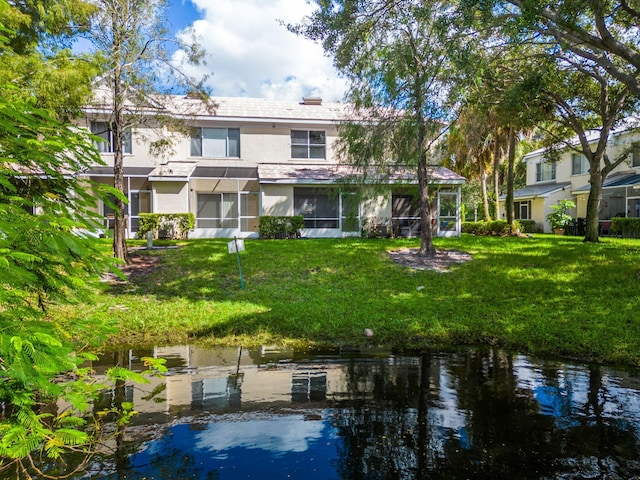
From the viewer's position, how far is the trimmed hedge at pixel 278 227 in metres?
22.0

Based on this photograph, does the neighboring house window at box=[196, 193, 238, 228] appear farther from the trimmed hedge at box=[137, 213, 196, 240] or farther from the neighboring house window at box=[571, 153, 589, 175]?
the neighboring house window at box=[571, 153, 589, 175]

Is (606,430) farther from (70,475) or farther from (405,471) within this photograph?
→ (70,475)

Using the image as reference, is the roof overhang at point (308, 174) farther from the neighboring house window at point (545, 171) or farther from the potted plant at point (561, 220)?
the neighboring house window at point (545, 171)

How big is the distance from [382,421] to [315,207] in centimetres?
1955

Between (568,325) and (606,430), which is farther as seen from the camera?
(568,325)

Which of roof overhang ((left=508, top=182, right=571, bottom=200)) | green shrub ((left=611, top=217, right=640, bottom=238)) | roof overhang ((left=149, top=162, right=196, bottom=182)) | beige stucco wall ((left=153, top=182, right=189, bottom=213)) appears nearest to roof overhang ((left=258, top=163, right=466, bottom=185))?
roof overhang ((left=149, top=162, right=196, bottom=182))

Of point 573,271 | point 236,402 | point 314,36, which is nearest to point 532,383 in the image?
point 236,402

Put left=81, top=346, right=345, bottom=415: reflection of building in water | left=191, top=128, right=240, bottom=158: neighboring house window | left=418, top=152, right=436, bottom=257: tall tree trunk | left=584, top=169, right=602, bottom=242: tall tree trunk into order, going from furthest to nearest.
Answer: left=191, top=128, right=240, bottom=158: neighboring house window → left=584, top=169, right=602, bottom=242: tall tree trunk → left=418, top=152, right=436, bottom=257: tall tree trunk → left=81, top=346, right=345, bottom=415: reflection of building in water

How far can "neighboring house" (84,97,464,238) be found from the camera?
22.9 meters

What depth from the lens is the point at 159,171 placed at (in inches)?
880

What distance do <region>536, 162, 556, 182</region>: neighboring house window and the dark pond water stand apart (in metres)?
34.3

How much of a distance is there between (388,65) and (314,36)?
252cm

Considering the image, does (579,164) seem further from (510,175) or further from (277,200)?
(277,200)

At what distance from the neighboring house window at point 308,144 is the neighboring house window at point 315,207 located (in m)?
2.96
